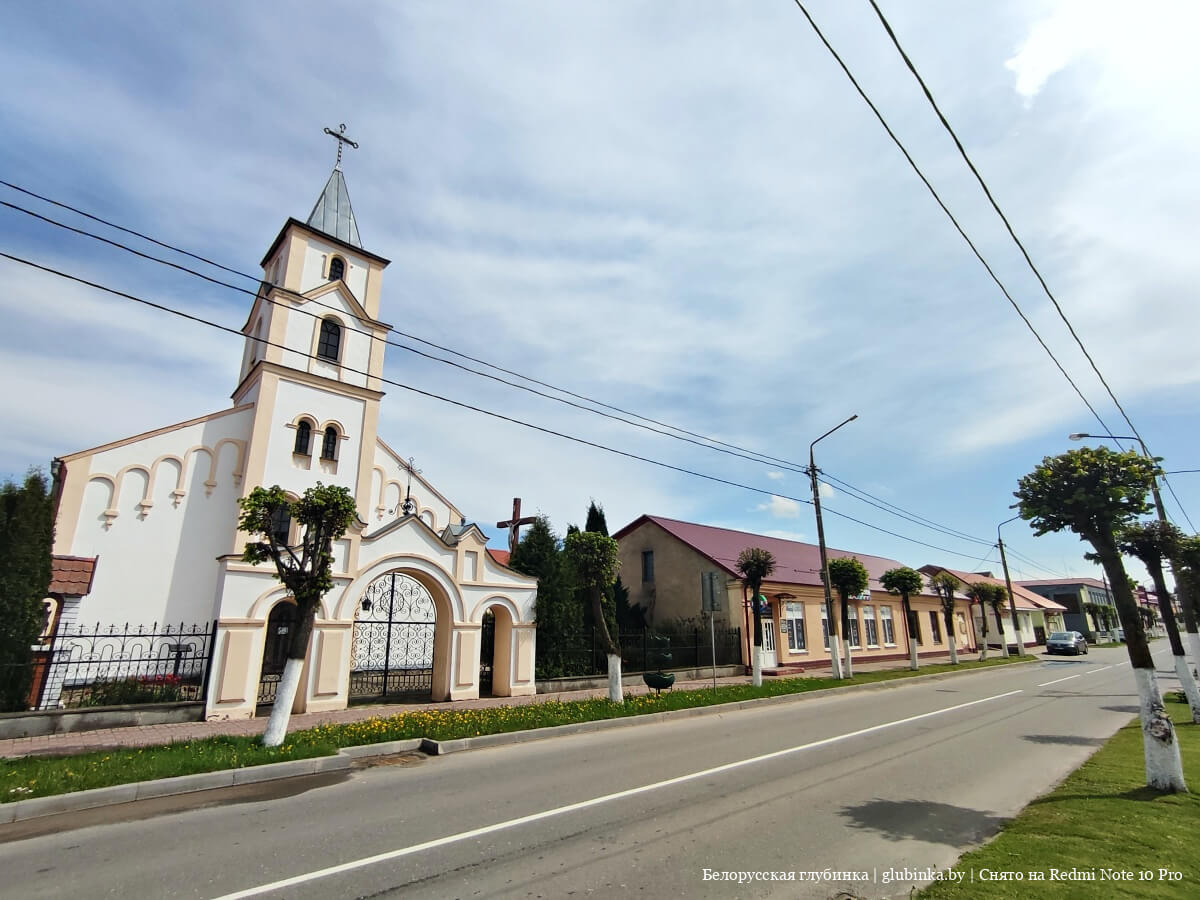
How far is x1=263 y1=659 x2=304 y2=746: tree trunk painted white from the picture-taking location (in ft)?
31.4

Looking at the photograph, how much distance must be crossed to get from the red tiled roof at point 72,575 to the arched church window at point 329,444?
6.77m

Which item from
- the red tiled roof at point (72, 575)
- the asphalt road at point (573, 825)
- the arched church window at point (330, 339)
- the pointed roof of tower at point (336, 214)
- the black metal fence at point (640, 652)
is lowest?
the asphalt road at point (573, 825)

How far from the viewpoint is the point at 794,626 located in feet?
Answer: 97.1

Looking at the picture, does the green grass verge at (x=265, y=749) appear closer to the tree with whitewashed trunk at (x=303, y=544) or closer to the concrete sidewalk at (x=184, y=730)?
the concrete sidewalk at (x=184, y=730)

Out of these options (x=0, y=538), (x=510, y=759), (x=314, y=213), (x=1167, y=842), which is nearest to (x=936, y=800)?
(x=1167, y=842)

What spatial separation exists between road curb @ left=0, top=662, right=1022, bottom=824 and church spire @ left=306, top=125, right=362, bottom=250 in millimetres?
19511

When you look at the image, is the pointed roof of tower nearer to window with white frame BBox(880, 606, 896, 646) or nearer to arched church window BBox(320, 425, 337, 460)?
arched church window BBox(320, 425, 337, 460)

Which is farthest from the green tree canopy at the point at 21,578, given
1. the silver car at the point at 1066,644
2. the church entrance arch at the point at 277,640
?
the silver car at the point at 1066,644

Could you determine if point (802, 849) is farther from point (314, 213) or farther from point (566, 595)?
point (314, 213)

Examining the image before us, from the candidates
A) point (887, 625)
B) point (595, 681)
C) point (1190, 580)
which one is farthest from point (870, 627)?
point (595, 681)

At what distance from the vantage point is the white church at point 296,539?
47.5 feet

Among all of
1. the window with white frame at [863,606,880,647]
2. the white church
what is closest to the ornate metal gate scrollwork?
the white church

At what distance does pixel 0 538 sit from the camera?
12.7 metres

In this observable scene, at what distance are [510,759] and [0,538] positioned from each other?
1210 cm
